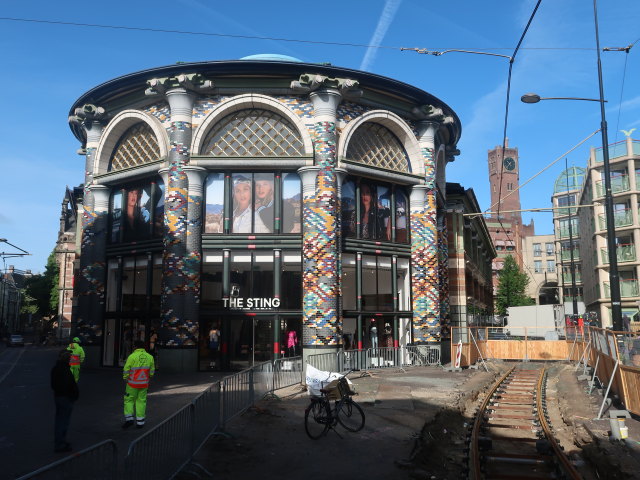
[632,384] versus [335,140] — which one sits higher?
[335,140]

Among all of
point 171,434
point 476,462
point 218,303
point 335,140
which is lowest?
point 476,462

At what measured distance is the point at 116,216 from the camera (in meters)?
27.5

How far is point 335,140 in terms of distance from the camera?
2492cm

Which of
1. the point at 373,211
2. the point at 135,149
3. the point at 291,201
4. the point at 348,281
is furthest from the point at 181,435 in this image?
the point at 135,149

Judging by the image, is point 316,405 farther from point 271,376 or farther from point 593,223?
point 593,223

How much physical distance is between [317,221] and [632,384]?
44.5 ft

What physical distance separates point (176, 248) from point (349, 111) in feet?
30.9

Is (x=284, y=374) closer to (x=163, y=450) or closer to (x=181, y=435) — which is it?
(x=181, y=435)

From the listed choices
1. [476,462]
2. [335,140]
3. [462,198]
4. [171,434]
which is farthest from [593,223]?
[171,434]

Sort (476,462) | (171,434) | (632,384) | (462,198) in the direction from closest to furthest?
(171,434) < (476,462) < (632,384) < (462,198)

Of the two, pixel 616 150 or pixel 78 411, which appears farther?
pixel 616 150

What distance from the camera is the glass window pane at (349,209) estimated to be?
25.9m

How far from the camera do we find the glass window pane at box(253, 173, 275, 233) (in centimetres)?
2483

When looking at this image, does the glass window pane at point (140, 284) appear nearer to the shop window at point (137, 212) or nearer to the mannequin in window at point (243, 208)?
the shop window at point (137, 212)
